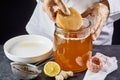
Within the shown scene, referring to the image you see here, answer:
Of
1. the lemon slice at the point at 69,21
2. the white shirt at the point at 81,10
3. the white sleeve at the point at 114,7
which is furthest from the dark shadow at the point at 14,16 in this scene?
the lemon slice at the point at 69,21

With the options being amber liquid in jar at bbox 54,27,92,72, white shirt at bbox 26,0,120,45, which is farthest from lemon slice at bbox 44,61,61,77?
white shirt at bbox 26,0,120,45

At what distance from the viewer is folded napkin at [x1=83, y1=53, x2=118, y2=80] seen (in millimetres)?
872

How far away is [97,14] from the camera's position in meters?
1.05

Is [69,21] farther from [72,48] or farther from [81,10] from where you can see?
[81,10]

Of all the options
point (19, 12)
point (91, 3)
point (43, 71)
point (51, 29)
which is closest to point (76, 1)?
point (91, 3)

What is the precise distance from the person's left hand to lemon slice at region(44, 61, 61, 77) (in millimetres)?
174

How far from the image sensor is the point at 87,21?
899 millimetres

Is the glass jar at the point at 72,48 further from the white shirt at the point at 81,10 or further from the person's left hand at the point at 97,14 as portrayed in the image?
the white shirt at the point at 81,10

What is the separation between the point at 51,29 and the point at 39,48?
286 mm

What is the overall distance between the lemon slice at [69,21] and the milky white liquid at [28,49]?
0.14 meters

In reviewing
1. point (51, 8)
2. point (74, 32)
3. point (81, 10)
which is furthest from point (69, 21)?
point (81, 10)

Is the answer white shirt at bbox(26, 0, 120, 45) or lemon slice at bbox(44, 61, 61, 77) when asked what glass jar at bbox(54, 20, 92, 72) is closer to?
lemon slice at bbox(44, 61, 61, 77)

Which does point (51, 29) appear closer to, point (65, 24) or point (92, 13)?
point (92, 13)

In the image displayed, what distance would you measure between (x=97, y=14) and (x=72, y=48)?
24cm
